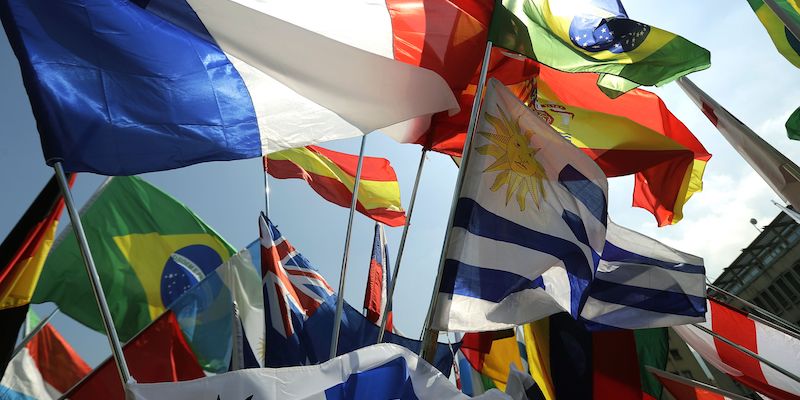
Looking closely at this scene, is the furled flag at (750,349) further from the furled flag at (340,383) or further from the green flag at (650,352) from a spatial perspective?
the furled flag at (340,383)

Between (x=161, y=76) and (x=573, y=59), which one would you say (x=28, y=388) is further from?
(x=573, y=59)

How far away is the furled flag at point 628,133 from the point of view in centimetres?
734

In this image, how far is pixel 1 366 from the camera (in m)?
3.56

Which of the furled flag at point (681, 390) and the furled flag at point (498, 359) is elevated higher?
the furled flag at point (681, 390)

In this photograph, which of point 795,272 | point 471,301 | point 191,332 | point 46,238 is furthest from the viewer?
point 795,272

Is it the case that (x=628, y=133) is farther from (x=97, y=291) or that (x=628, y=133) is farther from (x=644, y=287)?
(x=97, y=291)

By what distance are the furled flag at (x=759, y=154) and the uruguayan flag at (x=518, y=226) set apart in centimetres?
291

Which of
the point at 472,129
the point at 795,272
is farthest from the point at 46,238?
the point at 795,272

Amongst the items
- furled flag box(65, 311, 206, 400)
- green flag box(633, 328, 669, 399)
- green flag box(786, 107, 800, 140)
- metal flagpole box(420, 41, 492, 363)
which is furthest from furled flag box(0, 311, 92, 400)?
green flag box(786, 107, 800, 140)

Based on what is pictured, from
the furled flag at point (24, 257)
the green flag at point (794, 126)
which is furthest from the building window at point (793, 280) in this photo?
the furled flag at point (24, 257)

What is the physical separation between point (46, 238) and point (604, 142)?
6.16m

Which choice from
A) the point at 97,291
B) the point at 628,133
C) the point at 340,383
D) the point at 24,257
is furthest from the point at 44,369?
the point at 628,133

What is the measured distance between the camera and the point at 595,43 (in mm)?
5953

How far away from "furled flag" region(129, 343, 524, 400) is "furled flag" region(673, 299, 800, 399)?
650 centimetres
